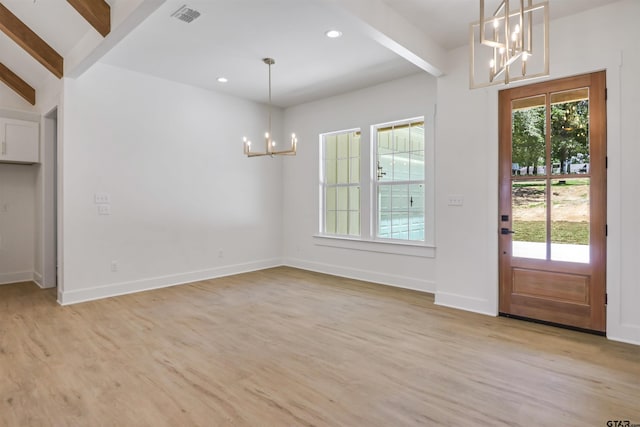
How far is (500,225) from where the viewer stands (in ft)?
12.6

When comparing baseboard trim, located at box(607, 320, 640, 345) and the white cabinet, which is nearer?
baseboard trim, located at box(607, 320, 640, 345)

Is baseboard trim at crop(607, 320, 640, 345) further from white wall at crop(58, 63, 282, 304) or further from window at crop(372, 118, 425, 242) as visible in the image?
white wall at crop(58, 63, 282, 304)

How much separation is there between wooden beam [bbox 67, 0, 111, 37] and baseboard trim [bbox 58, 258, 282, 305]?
3.06m

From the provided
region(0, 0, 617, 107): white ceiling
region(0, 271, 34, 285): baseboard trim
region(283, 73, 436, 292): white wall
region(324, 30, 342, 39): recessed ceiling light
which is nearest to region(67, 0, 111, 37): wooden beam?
region(0, 0, 617, 107): white ceiling

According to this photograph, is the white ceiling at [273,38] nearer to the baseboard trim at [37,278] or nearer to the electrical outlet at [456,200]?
the electrical outlet at [456,200]

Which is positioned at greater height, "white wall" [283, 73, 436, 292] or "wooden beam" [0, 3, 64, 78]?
"wooden beam" [0, 3, 64, 78]

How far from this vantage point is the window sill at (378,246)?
491 cm

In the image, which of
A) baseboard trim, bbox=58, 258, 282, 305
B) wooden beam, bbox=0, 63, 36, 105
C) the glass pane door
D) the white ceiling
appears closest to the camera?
the white ceiling

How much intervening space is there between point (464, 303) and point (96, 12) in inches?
186

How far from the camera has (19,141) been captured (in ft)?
16.6

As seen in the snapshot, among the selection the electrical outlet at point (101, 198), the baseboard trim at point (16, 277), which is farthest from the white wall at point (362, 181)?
the baseboard trim at point (16, 277)

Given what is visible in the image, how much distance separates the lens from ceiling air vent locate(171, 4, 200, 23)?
3272mm

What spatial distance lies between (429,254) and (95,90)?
4.89 metres

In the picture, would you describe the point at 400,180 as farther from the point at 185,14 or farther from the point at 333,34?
the point at 185,14
